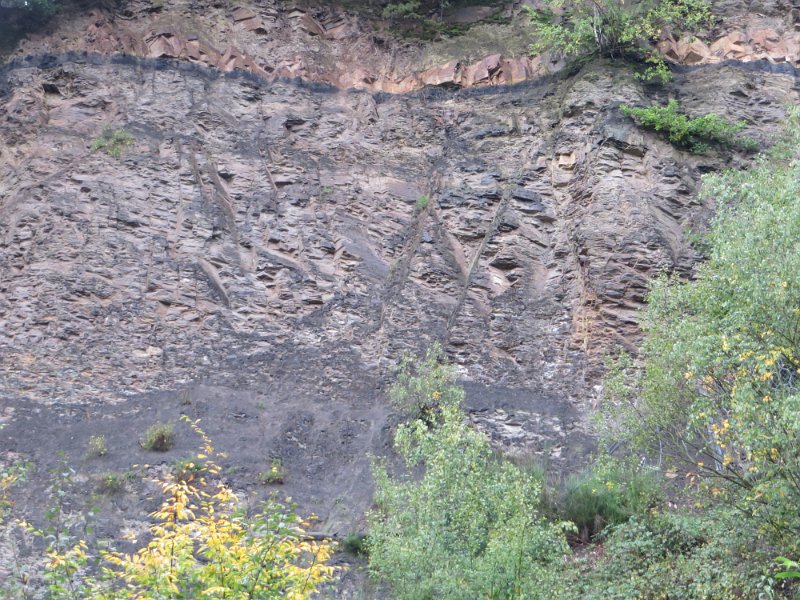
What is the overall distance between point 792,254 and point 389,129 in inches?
629

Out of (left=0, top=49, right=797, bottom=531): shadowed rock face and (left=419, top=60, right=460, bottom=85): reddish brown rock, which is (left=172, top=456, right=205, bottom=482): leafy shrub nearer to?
(left=0, top=49, right=797, bottom=531): shadowed rock face

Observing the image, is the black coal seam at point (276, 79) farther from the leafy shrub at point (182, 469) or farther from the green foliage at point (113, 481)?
the green foliage at point (113, 481)

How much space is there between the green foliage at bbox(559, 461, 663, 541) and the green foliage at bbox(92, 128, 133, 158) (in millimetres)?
14636

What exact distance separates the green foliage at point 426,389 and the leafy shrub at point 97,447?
594cm

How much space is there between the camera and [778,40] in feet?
85.4

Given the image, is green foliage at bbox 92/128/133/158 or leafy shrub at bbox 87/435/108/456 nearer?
→ leafy shrub at bbox 87/435/108/456

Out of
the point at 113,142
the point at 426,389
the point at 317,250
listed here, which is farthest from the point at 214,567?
the point at 113,142

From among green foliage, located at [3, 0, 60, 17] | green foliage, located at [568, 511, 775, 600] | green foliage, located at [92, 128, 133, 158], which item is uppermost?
green foliage, located at [3, 0, 60, 17]

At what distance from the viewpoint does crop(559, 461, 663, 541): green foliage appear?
1519 cm

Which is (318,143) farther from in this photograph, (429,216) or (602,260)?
(602,260)

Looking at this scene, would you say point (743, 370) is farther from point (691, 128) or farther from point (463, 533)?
point (691, 128)

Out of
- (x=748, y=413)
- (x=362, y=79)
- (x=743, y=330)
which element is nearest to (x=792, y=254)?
(x=743, y=330)

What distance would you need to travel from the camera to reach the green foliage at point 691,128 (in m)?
23.4

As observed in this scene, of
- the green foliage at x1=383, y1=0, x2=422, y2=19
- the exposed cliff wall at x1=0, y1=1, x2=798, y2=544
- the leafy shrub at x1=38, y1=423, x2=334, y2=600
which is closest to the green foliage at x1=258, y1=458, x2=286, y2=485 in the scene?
the exposed cliff wall at x1=0, y1=1, x2=798, y2=544
